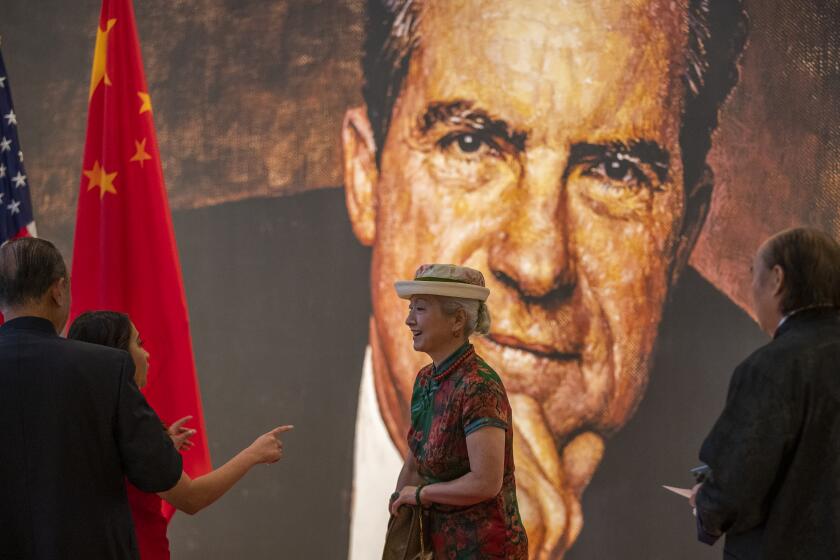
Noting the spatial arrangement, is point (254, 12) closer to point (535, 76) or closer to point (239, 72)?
point (239, 72)

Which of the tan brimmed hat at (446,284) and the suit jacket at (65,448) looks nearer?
the suit jacket at (65,448)

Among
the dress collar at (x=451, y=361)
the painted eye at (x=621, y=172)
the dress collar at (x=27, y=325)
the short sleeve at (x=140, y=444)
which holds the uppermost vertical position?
the painted eye at (x=621, y=172)

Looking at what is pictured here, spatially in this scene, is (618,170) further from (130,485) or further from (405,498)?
(130,485)

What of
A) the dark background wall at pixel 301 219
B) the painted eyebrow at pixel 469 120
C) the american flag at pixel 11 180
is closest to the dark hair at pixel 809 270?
the dark background wall at pixel 301 219

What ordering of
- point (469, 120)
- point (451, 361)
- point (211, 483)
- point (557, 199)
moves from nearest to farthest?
point (211, 483)
point (451, 361)
point (557, 199)
point (469, 120)

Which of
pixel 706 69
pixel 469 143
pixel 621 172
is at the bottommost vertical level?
pixel 621 172

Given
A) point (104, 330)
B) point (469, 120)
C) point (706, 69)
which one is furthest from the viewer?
point (469, 120)

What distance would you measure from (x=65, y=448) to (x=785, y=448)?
1480mm

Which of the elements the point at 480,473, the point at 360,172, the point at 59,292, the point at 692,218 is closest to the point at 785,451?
the point at 480,473

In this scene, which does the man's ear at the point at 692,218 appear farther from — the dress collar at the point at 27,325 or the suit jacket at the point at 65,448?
the dress collar at the point at 27,325

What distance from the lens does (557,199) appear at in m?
3.75

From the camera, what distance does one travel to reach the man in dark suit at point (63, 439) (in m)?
1.89

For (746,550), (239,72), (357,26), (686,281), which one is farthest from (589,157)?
(746,550)

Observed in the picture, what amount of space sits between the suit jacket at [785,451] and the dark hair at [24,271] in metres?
1.48
